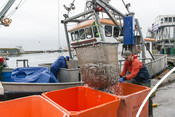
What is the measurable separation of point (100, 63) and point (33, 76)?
9.17ft

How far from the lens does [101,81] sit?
242 cm

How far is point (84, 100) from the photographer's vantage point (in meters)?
2.88

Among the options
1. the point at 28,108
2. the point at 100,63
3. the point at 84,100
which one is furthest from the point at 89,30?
the point at 28,108

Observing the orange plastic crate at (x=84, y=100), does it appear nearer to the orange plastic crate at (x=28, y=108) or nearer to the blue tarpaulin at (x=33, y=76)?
the orange plastic crate at (x=28, y=108)

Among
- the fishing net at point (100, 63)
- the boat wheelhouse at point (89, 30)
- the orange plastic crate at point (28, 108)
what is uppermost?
the boat wheelhouse at point (89, 30)

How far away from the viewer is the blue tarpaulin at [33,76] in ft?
13.8

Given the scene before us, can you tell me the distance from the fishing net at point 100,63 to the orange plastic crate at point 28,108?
0.87 m

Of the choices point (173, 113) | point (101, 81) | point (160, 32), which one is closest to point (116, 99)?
point (101, 81)

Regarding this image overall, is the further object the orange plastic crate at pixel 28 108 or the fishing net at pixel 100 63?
the fishing net at pixel 100 63

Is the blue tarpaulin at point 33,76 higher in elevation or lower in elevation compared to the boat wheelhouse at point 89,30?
lower

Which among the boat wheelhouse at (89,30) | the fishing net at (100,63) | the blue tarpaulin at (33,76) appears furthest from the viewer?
the boat wheelhouse at (89,30)

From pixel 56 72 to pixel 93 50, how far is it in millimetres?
3049

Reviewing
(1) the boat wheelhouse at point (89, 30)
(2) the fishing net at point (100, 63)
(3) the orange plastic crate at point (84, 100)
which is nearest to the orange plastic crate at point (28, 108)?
(3) the orange plastic crate at point (84, 100)

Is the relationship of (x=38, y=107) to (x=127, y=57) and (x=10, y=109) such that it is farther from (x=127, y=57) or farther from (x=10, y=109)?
(x=127, y=57)
